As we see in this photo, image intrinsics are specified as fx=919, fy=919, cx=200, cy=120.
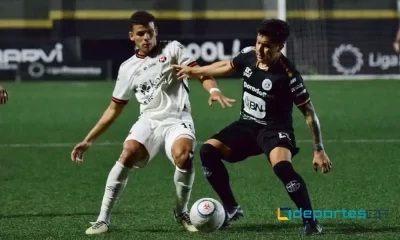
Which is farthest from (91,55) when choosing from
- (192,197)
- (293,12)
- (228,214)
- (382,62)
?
(228,214)

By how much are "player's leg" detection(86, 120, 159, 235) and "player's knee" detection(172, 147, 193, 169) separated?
23 centimetres

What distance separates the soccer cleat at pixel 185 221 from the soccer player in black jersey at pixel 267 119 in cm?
29

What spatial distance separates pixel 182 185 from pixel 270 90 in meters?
1.00

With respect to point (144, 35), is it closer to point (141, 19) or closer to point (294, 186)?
point (141, 19)

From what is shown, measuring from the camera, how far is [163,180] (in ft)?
32.8

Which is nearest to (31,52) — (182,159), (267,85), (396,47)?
(396,47)

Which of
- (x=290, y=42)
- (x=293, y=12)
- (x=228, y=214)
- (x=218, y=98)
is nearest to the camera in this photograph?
(x=218, y=98)

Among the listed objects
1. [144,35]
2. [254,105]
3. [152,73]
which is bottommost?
[254,105]

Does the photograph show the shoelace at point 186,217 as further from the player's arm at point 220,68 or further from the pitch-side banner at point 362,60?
the pitch-side banner at point 362,60

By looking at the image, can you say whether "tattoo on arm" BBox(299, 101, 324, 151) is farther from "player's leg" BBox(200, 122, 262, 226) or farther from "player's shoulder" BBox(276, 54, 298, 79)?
"player's leg" BBox(200, 122, 262, 226)

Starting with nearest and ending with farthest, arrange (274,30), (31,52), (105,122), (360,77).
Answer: (274,30) < (105,122) < (360,77) < (31,52)

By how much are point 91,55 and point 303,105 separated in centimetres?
2070

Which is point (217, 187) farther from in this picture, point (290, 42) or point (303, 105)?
point (290, 42)

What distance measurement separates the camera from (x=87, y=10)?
34.1 m
